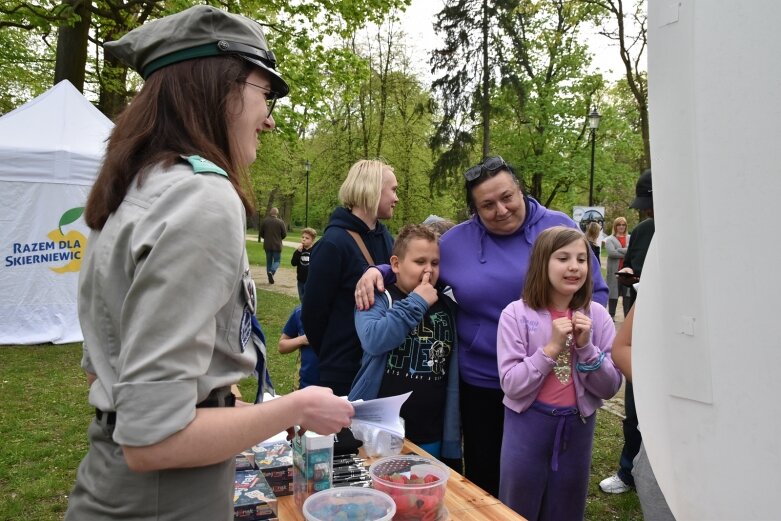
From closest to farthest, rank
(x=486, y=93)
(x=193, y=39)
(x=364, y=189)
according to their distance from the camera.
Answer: (x=193, y=39)
(x=364, y=189)
(x=486, y=93)

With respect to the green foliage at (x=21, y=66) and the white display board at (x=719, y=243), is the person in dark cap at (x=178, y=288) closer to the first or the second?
the white display board at (x=719, y=243)

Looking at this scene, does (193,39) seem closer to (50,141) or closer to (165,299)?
(165,299)

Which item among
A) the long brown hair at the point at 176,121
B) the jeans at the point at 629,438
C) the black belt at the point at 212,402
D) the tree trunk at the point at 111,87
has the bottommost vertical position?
the jeans at the point at 629,438

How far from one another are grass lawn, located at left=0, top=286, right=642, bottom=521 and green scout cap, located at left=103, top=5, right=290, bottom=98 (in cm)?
340

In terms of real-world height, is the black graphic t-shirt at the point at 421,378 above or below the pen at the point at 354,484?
above

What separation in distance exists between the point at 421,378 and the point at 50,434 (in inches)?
150

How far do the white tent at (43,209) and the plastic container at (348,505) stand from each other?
7.04 meters

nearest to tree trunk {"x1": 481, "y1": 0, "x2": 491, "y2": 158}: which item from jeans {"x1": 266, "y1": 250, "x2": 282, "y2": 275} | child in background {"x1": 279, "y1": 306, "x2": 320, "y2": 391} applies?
jeans {"x1": 266, "y1": 250, "x2": 282, "y2": 275}

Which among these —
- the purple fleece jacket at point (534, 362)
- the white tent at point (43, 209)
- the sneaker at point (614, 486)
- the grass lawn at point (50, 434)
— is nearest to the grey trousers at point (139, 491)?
the purple fleece jacket at point (534, 362)

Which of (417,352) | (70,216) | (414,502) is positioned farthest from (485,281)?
(70,216)

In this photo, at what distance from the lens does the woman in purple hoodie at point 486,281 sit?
8.82ft

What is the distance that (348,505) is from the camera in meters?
1.57

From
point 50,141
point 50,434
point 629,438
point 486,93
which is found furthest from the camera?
point 486,93

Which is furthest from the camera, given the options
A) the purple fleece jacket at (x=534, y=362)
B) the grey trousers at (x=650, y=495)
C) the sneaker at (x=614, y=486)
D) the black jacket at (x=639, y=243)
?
the black jacket at (x=639, y=243)
